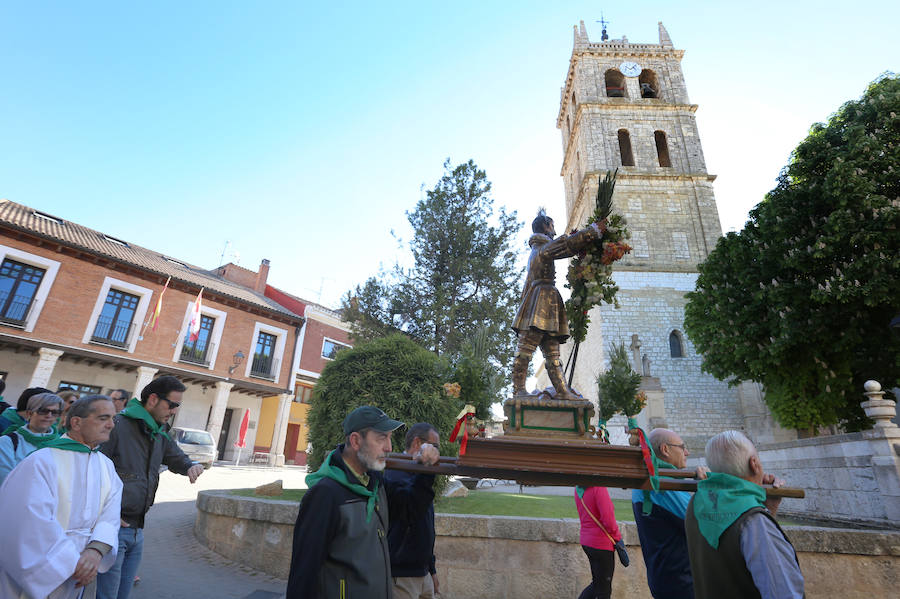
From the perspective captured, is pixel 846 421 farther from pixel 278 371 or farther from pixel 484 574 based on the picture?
pixel 278 371

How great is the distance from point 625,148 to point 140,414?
2841cm

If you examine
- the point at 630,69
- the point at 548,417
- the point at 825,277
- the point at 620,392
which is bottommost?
the point at 548,417

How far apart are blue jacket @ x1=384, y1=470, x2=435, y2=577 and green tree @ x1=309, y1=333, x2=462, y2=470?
4322 mm

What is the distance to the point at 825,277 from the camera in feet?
37.0

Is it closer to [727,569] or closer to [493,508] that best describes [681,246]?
[493,508]

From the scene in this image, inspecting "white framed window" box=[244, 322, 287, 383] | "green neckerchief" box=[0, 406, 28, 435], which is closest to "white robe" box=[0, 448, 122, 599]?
"green neckerchief" box=[0, 406, 28, 435]

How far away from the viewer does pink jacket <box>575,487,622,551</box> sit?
406 centimetres

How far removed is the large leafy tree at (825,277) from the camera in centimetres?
1071

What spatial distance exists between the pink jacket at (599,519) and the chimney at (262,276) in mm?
28666

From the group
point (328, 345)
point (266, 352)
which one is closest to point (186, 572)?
point (266, 352)

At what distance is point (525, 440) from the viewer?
2.94 m

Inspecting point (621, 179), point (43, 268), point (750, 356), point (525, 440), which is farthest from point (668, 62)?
point (43, 268)

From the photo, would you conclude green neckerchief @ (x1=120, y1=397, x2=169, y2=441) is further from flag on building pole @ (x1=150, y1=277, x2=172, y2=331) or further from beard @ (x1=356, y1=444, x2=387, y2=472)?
flag on building pole @ (x1=150, y1=277, x2=172, y2=331)

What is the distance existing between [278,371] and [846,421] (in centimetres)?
2528
